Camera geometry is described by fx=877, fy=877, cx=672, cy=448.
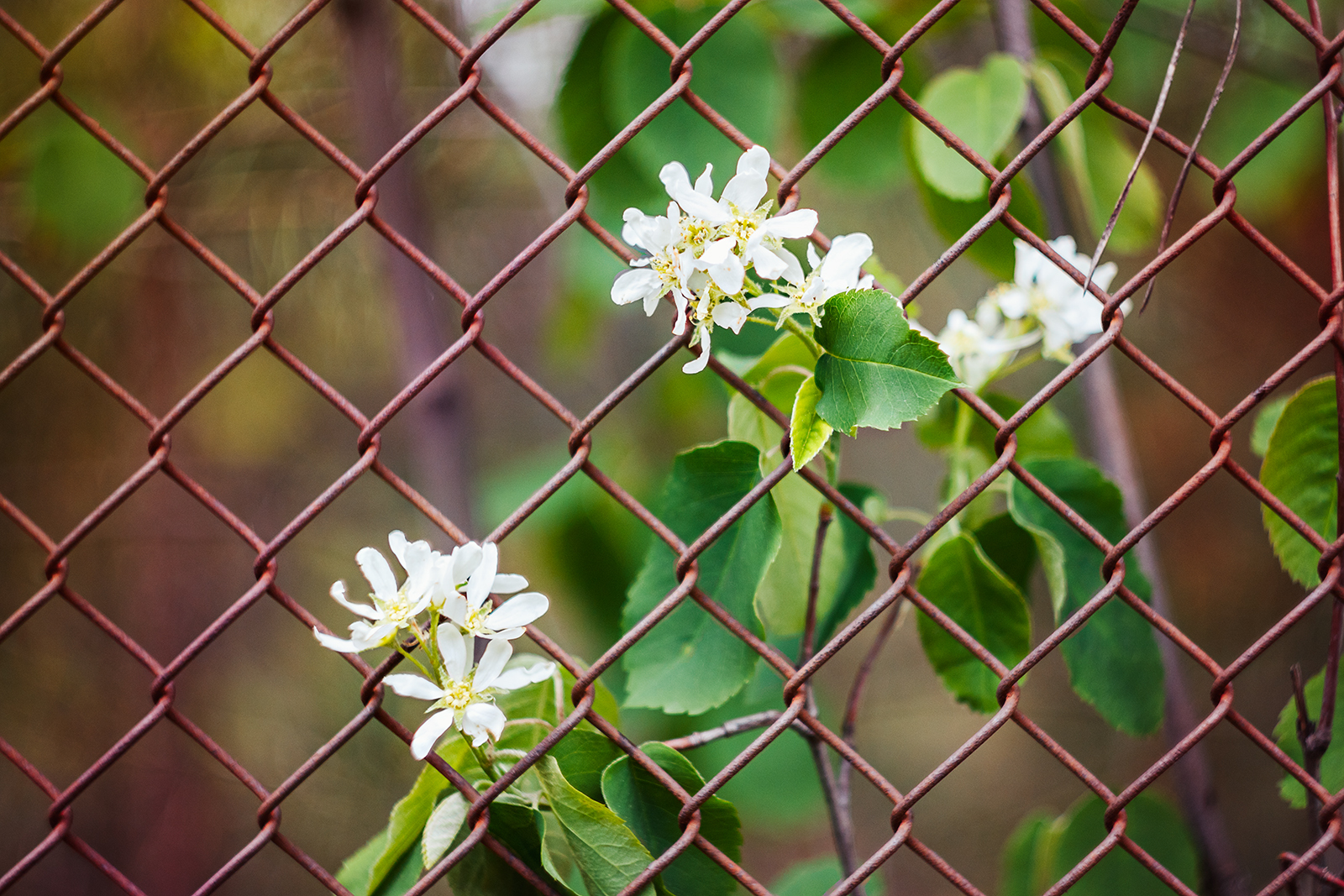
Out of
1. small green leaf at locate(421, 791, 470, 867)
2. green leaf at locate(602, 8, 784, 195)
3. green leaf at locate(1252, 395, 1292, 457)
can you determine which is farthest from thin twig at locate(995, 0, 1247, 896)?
small green leaf at locate(421, 791, 470, 867)

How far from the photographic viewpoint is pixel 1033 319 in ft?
2.50

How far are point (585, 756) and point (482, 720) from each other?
0.38 feet

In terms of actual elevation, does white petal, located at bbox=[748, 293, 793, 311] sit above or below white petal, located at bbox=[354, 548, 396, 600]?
above

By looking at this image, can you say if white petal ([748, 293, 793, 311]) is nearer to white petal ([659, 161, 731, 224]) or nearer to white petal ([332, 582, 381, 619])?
white petal ([659, 161, 731, 224])

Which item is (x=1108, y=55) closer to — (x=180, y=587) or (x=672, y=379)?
(x=672, y=379)

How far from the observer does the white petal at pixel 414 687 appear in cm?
51

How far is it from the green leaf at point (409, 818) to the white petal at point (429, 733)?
108mm

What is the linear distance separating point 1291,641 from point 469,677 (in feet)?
6.61

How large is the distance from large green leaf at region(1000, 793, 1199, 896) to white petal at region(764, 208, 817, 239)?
23.4 inches

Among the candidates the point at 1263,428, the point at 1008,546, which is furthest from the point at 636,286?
the point at 1263,428

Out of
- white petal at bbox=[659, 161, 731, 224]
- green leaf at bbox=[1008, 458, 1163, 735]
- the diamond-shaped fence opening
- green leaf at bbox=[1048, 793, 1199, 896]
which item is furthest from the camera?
green leaf at bbox=[1048, 793, 1199, 896]

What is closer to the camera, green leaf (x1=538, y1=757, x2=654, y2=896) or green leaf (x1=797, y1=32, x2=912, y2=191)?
green leaf (x1=538, y1=757, x2=654, y2=896)

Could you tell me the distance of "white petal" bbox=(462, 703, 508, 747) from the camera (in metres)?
0.52

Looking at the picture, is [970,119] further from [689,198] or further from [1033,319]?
[689,198]
